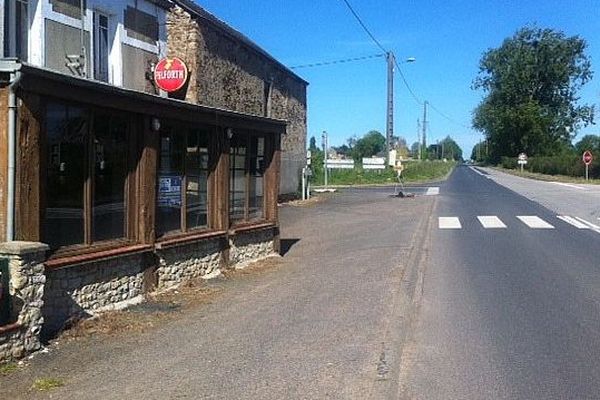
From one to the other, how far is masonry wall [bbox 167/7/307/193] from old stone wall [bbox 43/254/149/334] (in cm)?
1173

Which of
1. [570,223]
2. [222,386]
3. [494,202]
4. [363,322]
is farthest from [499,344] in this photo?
[494,202]

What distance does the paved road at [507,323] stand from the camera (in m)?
5.93

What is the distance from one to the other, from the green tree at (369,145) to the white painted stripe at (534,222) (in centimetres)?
10867

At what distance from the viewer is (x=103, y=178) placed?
29.1 ft

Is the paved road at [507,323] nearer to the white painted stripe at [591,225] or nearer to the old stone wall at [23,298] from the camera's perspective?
the white painted stripe at [591,225]

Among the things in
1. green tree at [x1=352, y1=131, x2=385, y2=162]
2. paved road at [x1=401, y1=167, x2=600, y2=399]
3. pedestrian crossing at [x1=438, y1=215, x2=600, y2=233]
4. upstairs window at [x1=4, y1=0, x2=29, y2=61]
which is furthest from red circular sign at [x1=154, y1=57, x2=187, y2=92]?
green tree at [x1=352, y1=131, x2=385, y2=162]

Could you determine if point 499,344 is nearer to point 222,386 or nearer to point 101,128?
point 222,386

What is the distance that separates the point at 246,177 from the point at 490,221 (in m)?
11.7

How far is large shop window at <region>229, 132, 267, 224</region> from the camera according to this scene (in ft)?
42.2

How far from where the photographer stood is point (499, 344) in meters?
7.24

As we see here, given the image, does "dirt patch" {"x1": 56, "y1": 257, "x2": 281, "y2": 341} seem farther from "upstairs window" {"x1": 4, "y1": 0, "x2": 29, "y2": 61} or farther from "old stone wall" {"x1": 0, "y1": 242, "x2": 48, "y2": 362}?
"upstairs window" {"x1": 4, "y1": 0, "x2": 29, "y2": 61}

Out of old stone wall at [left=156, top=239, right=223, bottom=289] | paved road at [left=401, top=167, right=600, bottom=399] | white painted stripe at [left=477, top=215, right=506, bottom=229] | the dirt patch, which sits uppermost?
old stone wall at [left=156, top=239, right=223, bottom=289]

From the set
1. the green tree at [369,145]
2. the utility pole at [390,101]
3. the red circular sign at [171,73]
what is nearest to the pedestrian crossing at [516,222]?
the red circular sign at [171,73]

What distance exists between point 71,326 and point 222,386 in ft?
9.00
